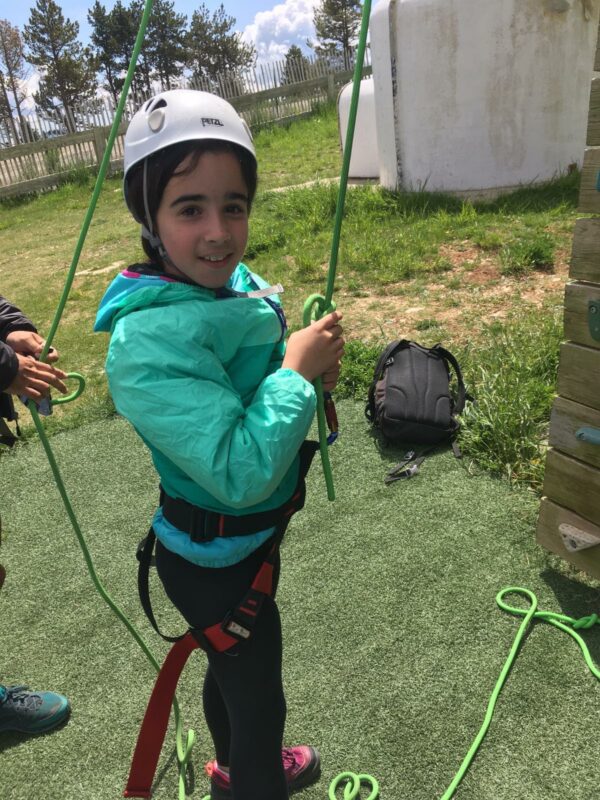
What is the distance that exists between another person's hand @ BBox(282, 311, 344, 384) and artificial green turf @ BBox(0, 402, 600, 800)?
142cm

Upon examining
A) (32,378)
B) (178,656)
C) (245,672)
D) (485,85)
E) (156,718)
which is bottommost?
(156,718)

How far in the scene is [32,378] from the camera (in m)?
1.98

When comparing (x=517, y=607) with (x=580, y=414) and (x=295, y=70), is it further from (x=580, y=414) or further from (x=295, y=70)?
(x=295, y=70)

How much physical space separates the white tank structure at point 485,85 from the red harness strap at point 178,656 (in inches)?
268

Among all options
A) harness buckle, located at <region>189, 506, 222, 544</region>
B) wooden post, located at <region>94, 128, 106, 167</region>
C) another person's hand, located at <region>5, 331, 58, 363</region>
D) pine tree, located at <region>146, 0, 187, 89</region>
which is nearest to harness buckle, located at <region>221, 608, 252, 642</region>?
harness buckle, located at <region>189, 506, 222, 544</region>

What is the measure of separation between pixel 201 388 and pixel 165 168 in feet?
1.58

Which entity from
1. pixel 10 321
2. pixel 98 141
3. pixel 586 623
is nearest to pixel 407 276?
pixel 586 623

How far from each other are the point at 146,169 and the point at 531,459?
105 inches

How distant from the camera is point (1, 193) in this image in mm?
13875

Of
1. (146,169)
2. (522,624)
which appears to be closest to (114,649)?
(522,624)

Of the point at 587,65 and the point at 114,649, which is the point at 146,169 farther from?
the point at 587,65

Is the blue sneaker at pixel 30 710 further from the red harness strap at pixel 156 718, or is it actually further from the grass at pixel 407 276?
the grass at pixel 407 276

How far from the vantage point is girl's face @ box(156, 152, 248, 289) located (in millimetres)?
1329

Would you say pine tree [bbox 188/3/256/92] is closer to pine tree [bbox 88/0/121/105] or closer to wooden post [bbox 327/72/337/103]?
pine tree [bbox 88/0/121/105]
